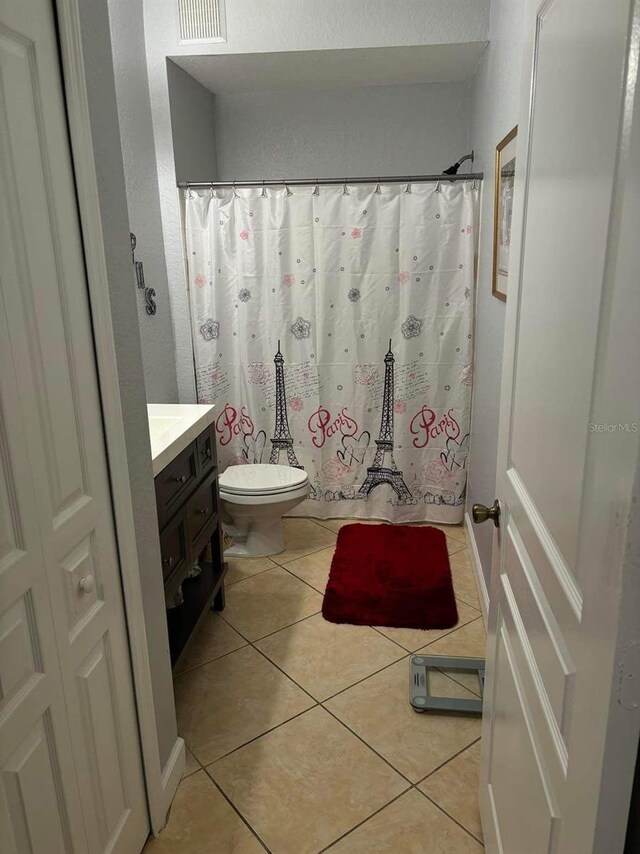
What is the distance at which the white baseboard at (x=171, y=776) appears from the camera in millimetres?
1580

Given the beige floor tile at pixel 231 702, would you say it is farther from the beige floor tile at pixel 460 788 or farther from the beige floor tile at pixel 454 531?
the beige floor tile at pixel 454 531

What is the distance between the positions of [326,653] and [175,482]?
2.88 ft

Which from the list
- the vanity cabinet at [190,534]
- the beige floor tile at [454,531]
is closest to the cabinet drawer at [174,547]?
the vanity cabinet at [190,534]

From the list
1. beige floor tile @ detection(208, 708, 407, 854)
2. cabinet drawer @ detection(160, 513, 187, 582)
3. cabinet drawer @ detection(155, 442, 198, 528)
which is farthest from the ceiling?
beige floor tile @ detection(208, 708, 407, 854)

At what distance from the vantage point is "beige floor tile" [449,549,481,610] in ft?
8.57

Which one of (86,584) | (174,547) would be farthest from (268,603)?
(86,584)

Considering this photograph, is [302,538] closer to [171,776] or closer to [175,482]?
[175,482]

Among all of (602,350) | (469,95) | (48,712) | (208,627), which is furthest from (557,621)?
(469,95)

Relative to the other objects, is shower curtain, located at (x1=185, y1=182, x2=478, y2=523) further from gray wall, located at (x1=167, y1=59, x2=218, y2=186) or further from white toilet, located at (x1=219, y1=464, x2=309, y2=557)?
white toilet, located at (x1=219, y1=464, x2=309, y2=557)

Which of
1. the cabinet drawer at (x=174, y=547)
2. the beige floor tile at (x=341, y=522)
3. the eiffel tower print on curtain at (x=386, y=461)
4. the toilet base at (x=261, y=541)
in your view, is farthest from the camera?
the beige floor tile at (x=341, y=522)

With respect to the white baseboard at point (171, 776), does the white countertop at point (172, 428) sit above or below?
above

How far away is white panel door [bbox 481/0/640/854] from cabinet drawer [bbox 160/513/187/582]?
1.04 m

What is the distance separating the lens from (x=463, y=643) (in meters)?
2.31

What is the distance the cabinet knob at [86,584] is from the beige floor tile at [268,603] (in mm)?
1259
